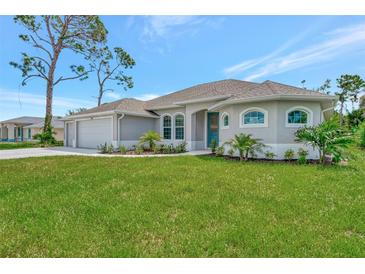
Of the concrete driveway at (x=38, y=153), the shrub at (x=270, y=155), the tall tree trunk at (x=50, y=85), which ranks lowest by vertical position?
the concrete driveway at (x=38, y=153)

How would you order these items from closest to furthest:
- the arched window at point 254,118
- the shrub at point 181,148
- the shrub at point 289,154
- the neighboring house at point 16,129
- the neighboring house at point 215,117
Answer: the shrub at point 289,154
the neighboring house at point 215,117
the arched window at point 254,118
the shrub at point 181,148
the neighboring house at point 16,129

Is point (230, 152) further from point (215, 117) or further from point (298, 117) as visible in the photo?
point (215, 117)

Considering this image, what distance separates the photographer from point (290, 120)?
10.6 m

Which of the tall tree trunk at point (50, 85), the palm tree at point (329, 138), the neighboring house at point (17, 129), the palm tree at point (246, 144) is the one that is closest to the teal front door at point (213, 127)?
the palm tree at point (246, 144)

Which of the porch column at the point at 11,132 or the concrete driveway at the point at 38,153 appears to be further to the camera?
the porch column at the point at 11,132

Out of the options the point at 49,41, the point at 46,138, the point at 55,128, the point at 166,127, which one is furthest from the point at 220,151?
the point at 55,128

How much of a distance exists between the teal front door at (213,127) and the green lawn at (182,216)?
871 cm

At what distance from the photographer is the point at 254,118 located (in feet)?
36.8

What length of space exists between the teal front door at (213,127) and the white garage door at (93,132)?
760 cm

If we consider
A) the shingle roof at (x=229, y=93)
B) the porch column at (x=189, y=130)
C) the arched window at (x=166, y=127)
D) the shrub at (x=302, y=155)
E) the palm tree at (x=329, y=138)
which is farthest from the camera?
the arched window at (x=166, y=127)

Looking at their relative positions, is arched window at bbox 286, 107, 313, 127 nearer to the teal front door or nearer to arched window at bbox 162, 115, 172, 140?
the teal front door

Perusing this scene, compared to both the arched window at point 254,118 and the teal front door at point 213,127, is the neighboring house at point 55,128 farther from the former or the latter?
the arched window at point 254,118

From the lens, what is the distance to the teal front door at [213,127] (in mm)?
15359

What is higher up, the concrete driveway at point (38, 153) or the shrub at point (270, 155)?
the shrub at point (270, 155)
